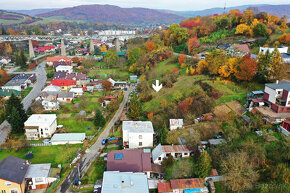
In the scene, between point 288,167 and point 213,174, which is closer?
point 288,167

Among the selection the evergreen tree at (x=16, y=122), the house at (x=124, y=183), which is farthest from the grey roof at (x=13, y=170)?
the evergreen tree at (x=16, y=122)

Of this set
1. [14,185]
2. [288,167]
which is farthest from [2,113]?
[288,167]

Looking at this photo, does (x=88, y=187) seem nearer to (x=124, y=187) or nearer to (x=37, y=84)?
(x=124, y=187)

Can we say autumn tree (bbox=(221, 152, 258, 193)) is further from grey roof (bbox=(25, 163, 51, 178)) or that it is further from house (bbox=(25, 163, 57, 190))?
grey roof (bbox=(25, 163, 51, 178))

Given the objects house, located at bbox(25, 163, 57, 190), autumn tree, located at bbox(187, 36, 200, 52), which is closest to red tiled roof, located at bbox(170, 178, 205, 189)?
house, located at bbox(25, 163, 57, 190)

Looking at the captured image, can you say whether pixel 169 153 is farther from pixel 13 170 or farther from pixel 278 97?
pixel 13 170
